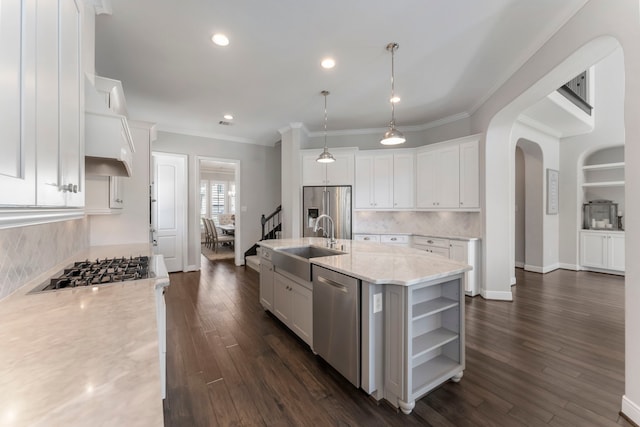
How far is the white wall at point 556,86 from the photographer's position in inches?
64.6

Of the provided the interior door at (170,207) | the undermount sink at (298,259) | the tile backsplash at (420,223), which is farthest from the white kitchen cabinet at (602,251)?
the interior door at (170,207)

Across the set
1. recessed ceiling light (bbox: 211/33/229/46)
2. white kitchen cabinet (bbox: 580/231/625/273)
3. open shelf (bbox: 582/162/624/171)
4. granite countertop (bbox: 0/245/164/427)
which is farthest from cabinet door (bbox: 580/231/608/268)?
granite countertop (bbox: 0/245/164/427)

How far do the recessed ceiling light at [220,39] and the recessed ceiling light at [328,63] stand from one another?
101 cm

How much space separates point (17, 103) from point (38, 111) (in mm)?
129

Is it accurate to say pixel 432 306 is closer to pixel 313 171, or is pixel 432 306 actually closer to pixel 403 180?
pixel 403 180

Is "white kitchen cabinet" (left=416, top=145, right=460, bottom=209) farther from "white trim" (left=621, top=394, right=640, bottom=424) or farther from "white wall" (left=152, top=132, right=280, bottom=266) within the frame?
"white wall" (left=152, top=132, right=280, bottom=266)

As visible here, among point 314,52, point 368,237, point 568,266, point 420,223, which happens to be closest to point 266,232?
point 368,237

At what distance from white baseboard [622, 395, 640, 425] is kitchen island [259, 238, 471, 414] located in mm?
943

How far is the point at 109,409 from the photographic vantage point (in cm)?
55

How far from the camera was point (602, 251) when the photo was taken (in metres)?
5.39

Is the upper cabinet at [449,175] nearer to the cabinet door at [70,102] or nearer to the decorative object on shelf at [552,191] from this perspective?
the decorative object on shelf at [552,191]

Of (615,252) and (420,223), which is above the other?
(420,223)

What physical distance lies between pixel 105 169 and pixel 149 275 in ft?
3.80

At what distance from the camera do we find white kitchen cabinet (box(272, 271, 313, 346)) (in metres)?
2.44
